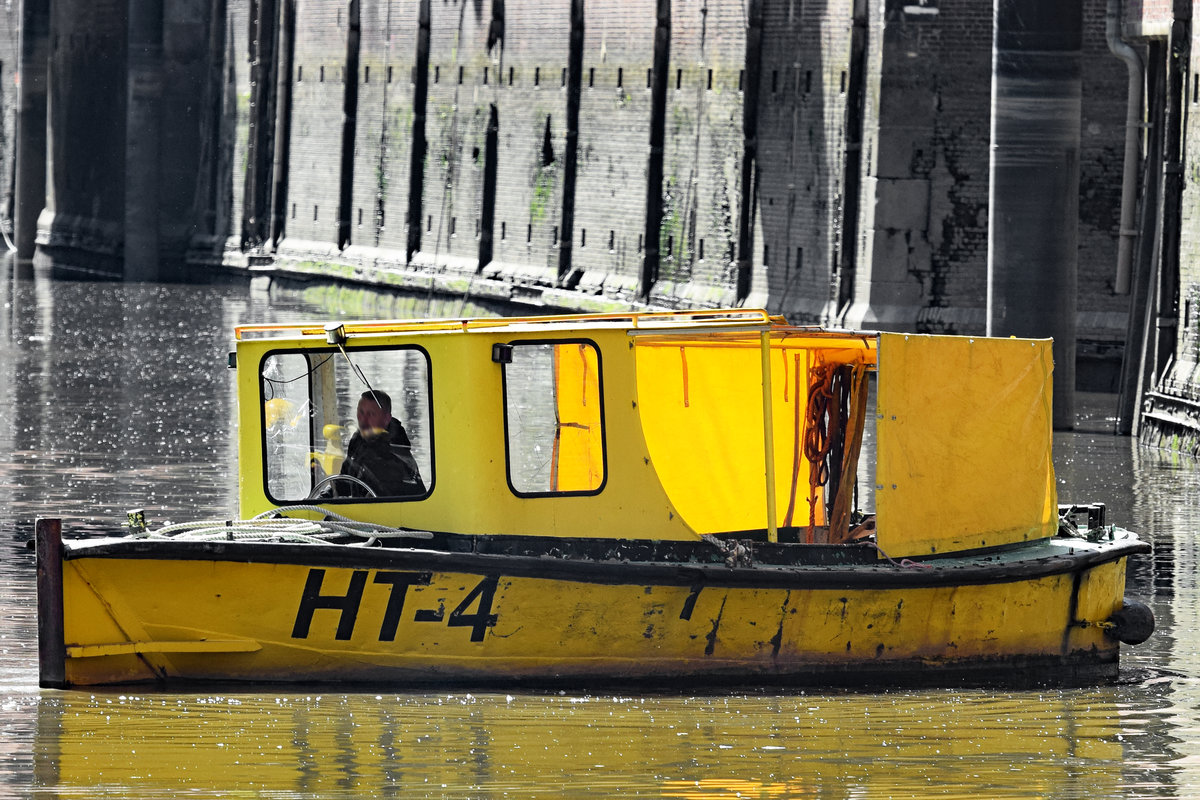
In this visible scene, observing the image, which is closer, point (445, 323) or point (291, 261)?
point (445, 323)

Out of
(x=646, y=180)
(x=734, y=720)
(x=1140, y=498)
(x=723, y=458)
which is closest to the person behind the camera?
(x=734, y=720)

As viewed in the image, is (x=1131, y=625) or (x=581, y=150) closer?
(x=1131, y=625)

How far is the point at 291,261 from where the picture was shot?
45656 millimetres

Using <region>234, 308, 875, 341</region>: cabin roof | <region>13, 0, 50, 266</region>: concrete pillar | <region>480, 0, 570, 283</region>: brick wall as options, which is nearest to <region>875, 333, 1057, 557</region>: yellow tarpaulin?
<region>234, 308, 875, 341</region>: cabin roof

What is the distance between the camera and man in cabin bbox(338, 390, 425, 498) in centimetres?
1029

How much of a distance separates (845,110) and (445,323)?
1716 cm

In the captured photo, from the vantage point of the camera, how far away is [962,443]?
11.1 meters

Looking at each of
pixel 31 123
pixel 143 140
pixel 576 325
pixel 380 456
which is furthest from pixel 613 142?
pixel 380 456

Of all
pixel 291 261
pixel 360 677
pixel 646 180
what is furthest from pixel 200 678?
pixel 291 261

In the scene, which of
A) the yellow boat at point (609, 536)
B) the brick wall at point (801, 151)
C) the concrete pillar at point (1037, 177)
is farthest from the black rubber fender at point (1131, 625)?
the brick wall at point (801, 151)

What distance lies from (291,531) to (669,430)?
214 centimetres

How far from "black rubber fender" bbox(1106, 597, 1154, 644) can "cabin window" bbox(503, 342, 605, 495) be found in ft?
9.52

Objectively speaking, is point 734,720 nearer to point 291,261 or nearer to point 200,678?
point 200,678

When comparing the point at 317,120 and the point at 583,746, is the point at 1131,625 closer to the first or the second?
the point at 583,746
